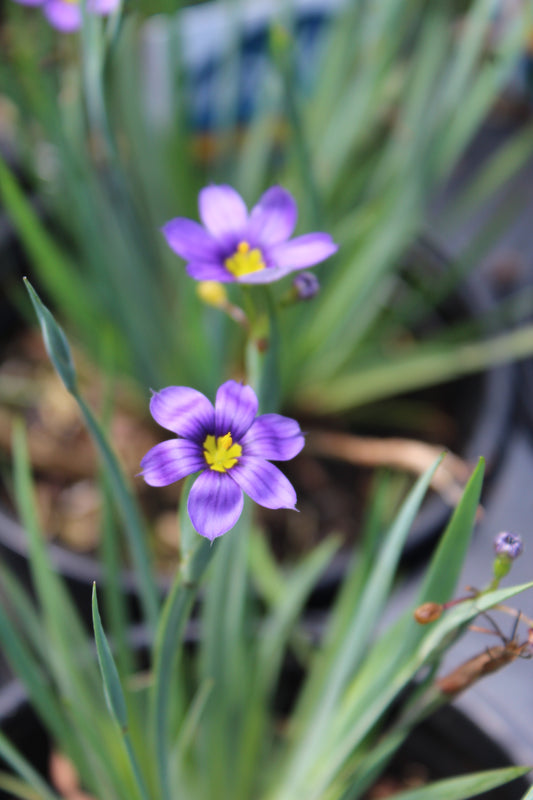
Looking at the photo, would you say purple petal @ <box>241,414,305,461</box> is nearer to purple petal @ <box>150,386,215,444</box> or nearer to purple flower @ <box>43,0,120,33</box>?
purple petal @ <box>150,386,215,444</box>

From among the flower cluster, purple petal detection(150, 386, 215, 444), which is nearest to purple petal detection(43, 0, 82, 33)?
the flower cluster

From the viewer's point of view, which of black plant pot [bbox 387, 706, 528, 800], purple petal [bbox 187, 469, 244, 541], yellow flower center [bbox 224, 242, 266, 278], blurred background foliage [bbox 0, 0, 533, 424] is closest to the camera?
purple petal [bbox 187, 469, 244, 541]

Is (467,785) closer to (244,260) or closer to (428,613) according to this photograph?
(428,613)

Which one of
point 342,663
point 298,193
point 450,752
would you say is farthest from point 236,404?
point 298,193

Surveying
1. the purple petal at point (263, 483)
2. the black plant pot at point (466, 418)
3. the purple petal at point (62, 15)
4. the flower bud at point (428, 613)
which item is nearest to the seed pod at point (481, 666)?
the flower bud at point (428, 613)

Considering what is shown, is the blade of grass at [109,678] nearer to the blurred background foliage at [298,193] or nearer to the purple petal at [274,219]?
the purple petal at [274,219]

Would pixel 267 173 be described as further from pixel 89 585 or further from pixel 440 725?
pixel 440 725
